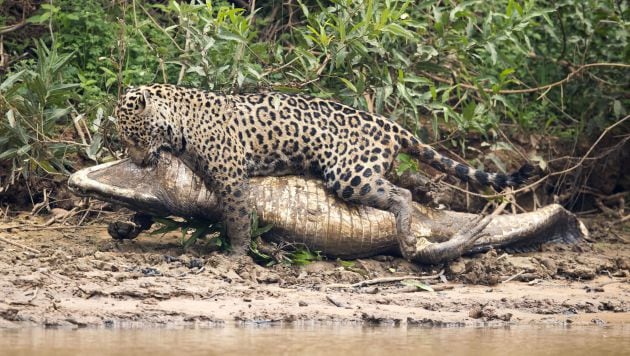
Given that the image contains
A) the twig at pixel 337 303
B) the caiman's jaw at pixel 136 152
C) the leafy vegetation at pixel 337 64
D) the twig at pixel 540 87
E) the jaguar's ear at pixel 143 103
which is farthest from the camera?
the twig at pixel 540 87

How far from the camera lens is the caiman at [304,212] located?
8844 mm

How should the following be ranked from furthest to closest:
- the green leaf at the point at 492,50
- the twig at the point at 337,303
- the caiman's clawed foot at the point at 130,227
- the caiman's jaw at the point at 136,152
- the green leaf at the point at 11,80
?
1. the green leaf at the point at 492,50
2. the green leaf at the point at 11,80
3. the caiman's clawed foot at the point at 130,227
4. the caiman's jaw at the point at 136,152
5. the twig at the point at 337,303

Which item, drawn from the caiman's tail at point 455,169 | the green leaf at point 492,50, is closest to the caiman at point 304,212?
the caiman's tail at point 455,169

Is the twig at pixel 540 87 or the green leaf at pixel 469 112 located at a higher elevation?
the twig at pixel 540 87

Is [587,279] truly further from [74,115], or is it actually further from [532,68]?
[74,115]

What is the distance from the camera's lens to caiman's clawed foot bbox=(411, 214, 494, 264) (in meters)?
9.09

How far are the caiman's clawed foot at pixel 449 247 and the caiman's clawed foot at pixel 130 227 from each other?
2.14 metres

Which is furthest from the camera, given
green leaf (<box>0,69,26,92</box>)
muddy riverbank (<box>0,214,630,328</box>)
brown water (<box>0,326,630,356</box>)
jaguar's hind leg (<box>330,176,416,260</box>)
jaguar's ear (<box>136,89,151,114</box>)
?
green leaf (<box>0,69,26,92</box>)

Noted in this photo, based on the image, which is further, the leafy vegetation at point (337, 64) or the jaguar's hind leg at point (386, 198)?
the leafy vegetation at point (337, 64)

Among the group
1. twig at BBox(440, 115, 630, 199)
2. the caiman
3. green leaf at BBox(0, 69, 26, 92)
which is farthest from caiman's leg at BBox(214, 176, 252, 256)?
twig at BBox(440, 115, 630, 199)

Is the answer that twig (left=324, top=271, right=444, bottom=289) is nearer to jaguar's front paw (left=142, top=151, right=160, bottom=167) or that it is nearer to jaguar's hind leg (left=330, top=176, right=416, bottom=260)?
jaguar's hind leg (left=330, top=176, right=416, bottom=260)

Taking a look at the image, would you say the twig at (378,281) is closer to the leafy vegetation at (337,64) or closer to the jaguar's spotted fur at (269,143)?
the jaguar's spotted fur at (269,143)

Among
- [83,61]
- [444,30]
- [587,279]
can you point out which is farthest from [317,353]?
[83,61]

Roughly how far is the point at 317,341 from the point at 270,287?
1.47 m
